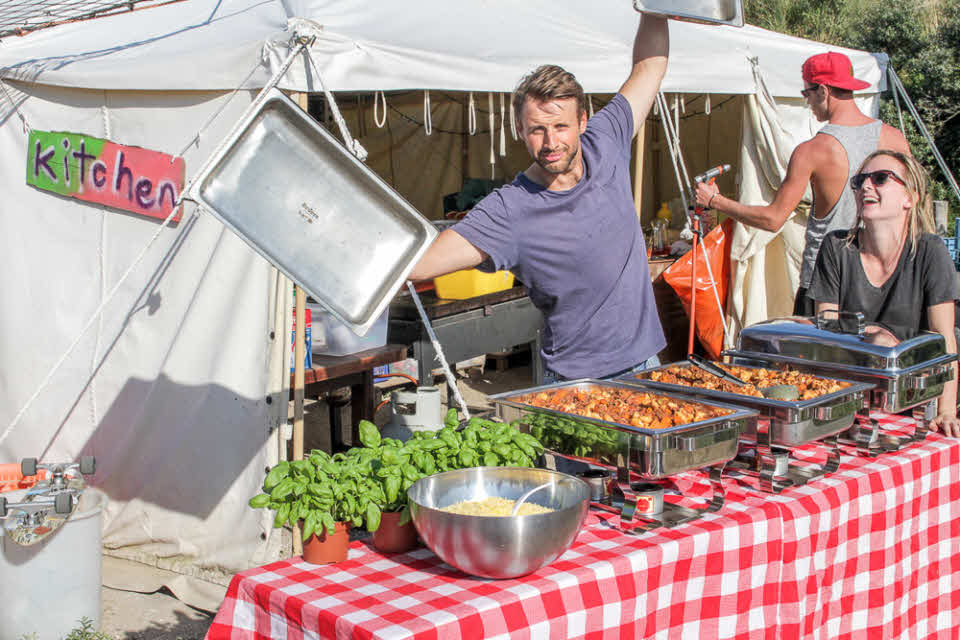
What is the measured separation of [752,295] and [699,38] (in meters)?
1.60

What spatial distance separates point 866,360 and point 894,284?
483mm

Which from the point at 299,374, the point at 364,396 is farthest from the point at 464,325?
the point at 299,374

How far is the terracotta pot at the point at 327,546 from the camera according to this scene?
5.64 feet

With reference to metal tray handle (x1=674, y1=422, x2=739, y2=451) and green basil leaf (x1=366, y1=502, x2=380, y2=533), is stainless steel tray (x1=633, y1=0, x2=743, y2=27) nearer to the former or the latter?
metal tray handle (x1=674, y1=422, x2=739, y2=451)

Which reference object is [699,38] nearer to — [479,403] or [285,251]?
[479,403]

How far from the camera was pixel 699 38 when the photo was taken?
5.31 meters

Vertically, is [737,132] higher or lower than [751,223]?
higher

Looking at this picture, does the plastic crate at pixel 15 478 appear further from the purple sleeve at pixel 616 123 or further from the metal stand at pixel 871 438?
the metal stand at pixel 871 438

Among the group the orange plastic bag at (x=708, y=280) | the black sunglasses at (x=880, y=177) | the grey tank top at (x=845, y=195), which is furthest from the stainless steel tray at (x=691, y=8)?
the orange plastic bag at (x=708, y=280)

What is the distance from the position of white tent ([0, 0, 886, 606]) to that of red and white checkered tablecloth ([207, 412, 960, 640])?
A: 6.22ft

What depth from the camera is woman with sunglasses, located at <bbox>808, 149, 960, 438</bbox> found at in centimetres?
274

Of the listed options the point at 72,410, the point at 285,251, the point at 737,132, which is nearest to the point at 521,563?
the point at 285,251

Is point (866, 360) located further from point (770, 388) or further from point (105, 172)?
point (105, 172)

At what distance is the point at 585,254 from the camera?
94.2 inches
